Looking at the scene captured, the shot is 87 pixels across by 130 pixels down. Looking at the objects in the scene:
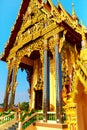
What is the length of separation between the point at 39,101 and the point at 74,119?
791 cm

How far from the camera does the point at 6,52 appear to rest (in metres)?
14.6

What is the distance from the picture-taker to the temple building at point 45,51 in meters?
9.39

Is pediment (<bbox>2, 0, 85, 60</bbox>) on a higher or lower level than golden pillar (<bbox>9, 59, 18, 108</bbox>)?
higher

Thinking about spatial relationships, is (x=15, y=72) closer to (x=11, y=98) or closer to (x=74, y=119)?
(x=11, y=98)

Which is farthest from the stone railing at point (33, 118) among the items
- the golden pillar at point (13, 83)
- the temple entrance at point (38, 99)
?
the temple entrance at point (38, 99)

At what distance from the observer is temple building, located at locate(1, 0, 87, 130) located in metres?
9.39

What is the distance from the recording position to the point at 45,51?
10578 mm

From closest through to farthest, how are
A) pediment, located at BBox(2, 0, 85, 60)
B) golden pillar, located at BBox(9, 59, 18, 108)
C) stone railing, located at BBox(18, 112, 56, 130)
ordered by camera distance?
stone railing, located at BBox(18, 112, 56, 130)
pediment, located at BBox(2, 0, 85, 60)
golden pillar, located at BBox(9, 59, 18, 108)

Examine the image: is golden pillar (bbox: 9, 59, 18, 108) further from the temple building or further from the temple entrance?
the temple entrance

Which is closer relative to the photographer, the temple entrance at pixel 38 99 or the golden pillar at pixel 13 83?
the golden pillar at pixel 13 83

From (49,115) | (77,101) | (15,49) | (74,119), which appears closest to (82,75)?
(77,101)

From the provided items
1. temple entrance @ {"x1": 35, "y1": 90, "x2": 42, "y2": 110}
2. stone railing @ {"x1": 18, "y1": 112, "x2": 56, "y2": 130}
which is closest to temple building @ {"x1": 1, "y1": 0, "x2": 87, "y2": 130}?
temple entrance @ {"x1": 35, "y1": 90, "x2": 42, "y2": 110}

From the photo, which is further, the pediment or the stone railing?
the pediment

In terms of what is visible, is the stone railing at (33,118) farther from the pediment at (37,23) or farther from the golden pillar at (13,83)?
the pediment at (37,23)
